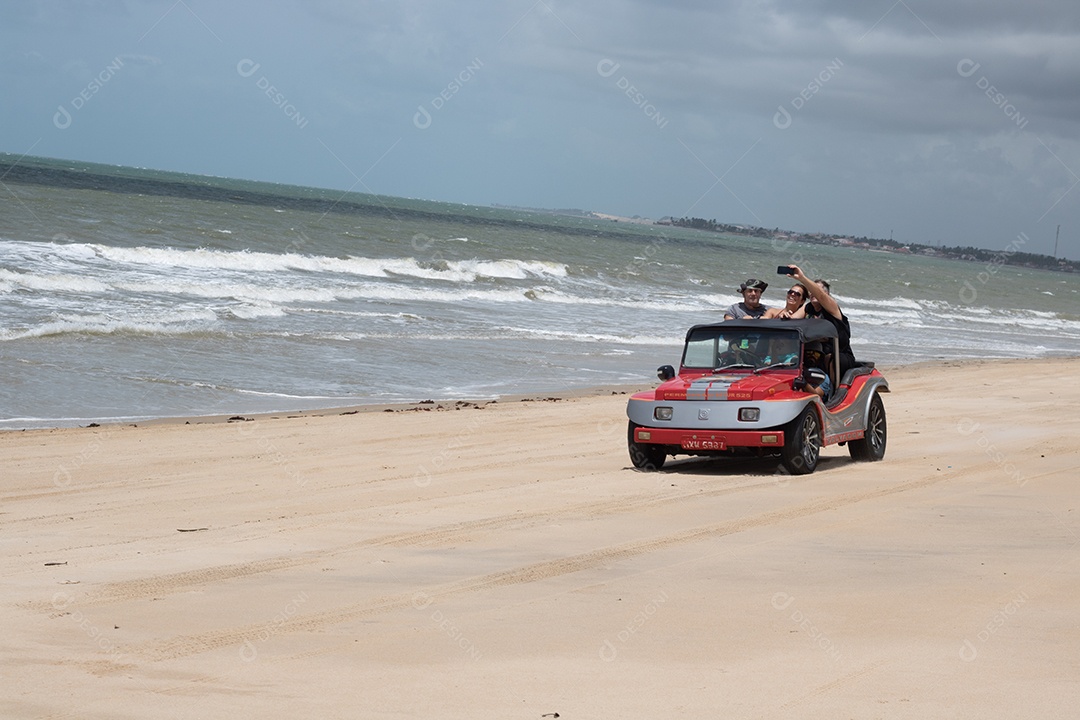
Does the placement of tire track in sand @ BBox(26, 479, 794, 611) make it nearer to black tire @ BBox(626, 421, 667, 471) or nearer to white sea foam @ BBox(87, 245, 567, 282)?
black tire @ BBox(626, 421, 667, 471)

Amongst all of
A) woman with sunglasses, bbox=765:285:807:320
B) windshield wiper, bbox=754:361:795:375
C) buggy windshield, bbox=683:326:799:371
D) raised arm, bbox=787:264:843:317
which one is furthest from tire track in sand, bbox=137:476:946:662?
woman with sunglasses, bbox=765:285:807:320

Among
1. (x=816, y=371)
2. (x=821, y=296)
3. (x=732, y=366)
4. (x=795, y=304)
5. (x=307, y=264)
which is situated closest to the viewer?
(x=816, y=371)

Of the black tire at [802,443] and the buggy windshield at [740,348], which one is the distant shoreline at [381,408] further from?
the black tire at [802,443]

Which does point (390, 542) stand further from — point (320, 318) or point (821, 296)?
point (320, 318)

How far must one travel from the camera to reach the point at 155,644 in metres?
5.16

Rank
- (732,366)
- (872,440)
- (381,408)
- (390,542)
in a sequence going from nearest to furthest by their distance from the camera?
(390,542) < (732,366) < (872,440) < (381,408)

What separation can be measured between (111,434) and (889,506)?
25.3ft

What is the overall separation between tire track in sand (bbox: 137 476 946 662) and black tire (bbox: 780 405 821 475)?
1146 mm

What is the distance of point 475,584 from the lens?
6.25 meters

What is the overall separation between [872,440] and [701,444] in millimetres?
2170

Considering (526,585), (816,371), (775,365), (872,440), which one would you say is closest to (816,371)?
(816,371)

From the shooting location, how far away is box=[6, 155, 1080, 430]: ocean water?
1617 centimetres

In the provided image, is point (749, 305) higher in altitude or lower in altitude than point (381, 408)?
higher

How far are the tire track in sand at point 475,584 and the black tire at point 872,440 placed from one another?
236 centimetres
